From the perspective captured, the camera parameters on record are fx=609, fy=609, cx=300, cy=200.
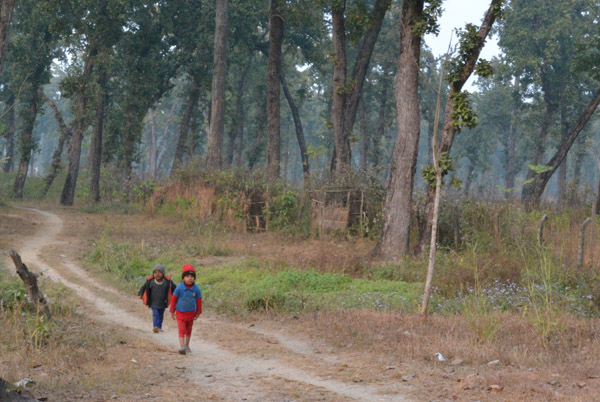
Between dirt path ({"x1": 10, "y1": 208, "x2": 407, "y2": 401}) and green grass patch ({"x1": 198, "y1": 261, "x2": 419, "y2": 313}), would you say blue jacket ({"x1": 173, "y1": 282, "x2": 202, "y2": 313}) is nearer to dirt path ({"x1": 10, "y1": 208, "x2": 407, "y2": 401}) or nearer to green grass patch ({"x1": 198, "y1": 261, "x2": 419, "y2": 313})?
dirt path ({"x1": 10, "y1": 208, "x2": 407, "y2": 401})

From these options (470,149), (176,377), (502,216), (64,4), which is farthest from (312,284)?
(470,149)

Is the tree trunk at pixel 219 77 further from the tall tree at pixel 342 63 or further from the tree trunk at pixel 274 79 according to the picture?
the tall tree at pixel 342 63

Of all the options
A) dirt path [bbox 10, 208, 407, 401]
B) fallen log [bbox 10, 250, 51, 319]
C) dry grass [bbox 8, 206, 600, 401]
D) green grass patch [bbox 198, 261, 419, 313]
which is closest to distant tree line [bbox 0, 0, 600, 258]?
green grass patch [bbox 198, 261, 419, 313]

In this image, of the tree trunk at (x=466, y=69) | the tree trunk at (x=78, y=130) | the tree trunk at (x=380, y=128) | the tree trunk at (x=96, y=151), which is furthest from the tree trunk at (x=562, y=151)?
the tree trunk at (x=96, y=151)

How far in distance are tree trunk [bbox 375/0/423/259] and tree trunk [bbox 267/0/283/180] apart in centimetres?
1016

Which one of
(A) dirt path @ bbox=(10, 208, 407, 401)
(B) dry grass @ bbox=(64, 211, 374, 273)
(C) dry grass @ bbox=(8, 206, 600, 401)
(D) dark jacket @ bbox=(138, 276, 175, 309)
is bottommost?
(A) dirt path @ bbox=(10, 208, 407, 401)

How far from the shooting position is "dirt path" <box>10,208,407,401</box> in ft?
21.5

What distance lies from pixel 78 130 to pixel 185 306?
989 inches

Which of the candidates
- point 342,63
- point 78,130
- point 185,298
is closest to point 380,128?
point 78,130

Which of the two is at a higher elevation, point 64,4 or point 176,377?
point 64,4

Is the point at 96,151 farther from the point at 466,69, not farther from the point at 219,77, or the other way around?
the point at 466,69

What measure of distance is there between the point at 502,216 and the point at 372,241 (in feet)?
13.2

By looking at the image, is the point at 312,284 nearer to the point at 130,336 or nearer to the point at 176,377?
the point at 130,336

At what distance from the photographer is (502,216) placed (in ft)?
55.6
